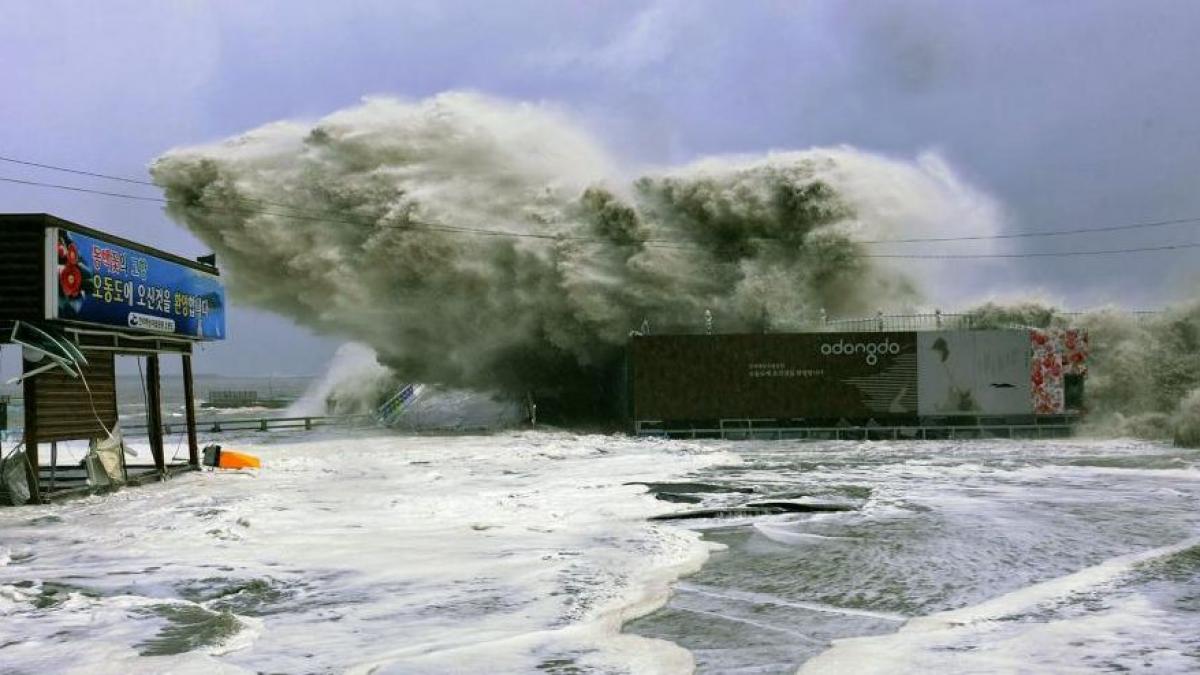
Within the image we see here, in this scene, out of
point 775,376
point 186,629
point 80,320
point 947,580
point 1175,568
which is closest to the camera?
point 186,629

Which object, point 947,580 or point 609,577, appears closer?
point 947,580

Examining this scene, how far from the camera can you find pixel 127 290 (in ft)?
48.7

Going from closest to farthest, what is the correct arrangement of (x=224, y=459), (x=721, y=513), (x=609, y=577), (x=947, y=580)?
(x=947, y=580) → (x=609, y=577) → (x=721, y=513) → (x=224, y=459)

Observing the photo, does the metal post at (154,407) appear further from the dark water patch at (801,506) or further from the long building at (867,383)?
the long building at (867,383)

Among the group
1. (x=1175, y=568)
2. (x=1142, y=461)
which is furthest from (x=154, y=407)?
(x=1142, y=461)

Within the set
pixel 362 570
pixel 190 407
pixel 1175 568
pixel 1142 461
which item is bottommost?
pixel 1142 461

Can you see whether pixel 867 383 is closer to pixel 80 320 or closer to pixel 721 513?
pixel 721 513

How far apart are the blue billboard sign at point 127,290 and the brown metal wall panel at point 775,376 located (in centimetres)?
1508

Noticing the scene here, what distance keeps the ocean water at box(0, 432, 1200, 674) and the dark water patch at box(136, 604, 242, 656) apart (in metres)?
0.03

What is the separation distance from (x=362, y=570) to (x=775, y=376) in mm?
23398

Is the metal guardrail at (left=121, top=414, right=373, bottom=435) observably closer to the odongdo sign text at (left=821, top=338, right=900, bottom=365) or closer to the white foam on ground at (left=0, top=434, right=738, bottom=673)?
the odongdo sign text at (left=821, top=338, right=900, bottom=365)

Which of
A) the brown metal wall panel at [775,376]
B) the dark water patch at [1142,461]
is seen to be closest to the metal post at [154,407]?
the brown metal wall panel at [775,376]

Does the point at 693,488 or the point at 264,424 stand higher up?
the point at 264,424

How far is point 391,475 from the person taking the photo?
17953mm
